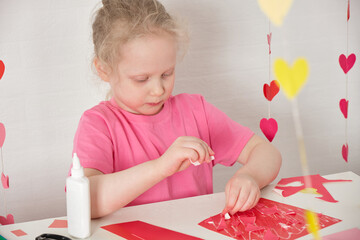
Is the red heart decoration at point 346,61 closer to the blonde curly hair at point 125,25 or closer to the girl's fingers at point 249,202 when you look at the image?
the blonde curly hair at point 125,25

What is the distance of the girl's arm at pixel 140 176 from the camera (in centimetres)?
92

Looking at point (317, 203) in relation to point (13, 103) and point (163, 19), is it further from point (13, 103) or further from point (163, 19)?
point (13, 103)

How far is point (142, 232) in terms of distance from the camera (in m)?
0.88

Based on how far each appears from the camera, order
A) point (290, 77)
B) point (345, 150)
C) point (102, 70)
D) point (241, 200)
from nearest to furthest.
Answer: point (290, 77)
point (241, 200)
point (102, 70)
point (345, 150)

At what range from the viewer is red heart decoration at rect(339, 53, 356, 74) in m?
1.60

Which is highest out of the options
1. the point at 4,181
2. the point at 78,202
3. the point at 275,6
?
the point at 275,6

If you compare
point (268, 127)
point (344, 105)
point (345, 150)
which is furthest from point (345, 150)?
point (268, 127)

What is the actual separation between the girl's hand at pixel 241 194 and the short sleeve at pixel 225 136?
256 mm

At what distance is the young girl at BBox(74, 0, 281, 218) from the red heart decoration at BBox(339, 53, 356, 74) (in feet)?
1.79

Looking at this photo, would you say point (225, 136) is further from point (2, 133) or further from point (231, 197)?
point (2, 133)

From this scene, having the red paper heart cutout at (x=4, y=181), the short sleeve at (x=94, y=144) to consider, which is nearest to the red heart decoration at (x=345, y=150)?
the short sleeve at (x=94, y=144)

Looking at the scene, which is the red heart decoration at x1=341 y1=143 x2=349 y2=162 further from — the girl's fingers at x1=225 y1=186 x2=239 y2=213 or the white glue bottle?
the white glue bottle

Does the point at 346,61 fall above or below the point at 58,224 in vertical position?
above

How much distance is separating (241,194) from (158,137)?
34 cm
